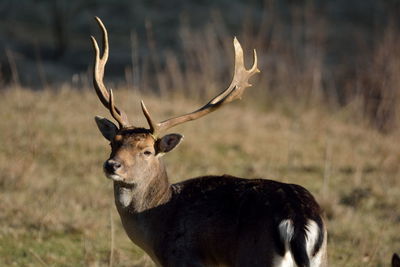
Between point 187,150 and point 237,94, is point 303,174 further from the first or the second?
point 237,94

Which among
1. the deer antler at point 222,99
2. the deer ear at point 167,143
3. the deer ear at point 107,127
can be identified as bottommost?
the deer ear at point 167,143

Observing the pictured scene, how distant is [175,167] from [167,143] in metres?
4.58

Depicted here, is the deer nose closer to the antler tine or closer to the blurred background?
the antler tine

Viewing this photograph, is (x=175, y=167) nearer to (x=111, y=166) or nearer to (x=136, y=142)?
(x=136, y=142)

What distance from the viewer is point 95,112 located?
1251 cm

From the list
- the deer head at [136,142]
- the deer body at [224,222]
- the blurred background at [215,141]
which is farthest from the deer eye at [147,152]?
the blurred background at [215,141]

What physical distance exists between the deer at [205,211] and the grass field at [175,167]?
2.67 feet

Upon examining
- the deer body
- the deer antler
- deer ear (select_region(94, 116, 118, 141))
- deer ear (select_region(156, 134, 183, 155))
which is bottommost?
the deer body

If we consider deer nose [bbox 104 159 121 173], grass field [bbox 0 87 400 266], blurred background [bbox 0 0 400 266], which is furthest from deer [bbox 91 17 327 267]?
blurred background [bbox 0 0 400 266]

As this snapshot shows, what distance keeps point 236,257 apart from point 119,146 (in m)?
1.27

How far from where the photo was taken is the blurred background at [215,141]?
8078mm

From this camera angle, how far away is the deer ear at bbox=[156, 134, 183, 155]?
6123 mm

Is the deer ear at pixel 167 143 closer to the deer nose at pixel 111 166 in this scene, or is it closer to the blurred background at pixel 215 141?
the deer nose at pixel 111 166

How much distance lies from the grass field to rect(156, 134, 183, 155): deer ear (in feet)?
3.49
